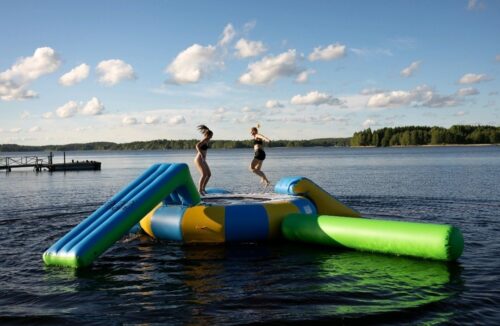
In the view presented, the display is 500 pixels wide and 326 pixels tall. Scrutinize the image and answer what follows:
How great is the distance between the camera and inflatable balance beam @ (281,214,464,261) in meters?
9.08

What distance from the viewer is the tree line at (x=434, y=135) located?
154125mm

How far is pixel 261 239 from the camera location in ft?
37.8

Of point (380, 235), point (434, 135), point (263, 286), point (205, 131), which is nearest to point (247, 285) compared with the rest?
point (263, 286)

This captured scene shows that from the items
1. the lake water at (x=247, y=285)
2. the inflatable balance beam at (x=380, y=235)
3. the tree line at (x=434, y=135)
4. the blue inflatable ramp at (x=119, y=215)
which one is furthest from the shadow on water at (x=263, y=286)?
the tree line at (x=434, y=135)

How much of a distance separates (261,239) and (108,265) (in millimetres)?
3526

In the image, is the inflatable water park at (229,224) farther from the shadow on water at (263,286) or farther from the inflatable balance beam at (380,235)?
the shadow on water at (263,286)

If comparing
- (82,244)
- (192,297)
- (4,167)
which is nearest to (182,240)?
(82,244)

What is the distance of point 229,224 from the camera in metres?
11.2

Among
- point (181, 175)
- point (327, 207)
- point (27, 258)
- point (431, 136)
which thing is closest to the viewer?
point (27, 258)

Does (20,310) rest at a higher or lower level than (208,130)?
lower

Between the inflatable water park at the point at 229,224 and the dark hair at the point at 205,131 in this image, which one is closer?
the inflatable water park at the point at 229,224

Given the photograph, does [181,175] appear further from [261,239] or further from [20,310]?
[20,310]

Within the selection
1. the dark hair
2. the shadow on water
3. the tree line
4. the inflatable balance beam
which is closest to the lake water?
the shadow on water

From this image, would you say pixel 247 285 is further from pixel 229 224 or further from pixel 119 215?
pixel 119 215
